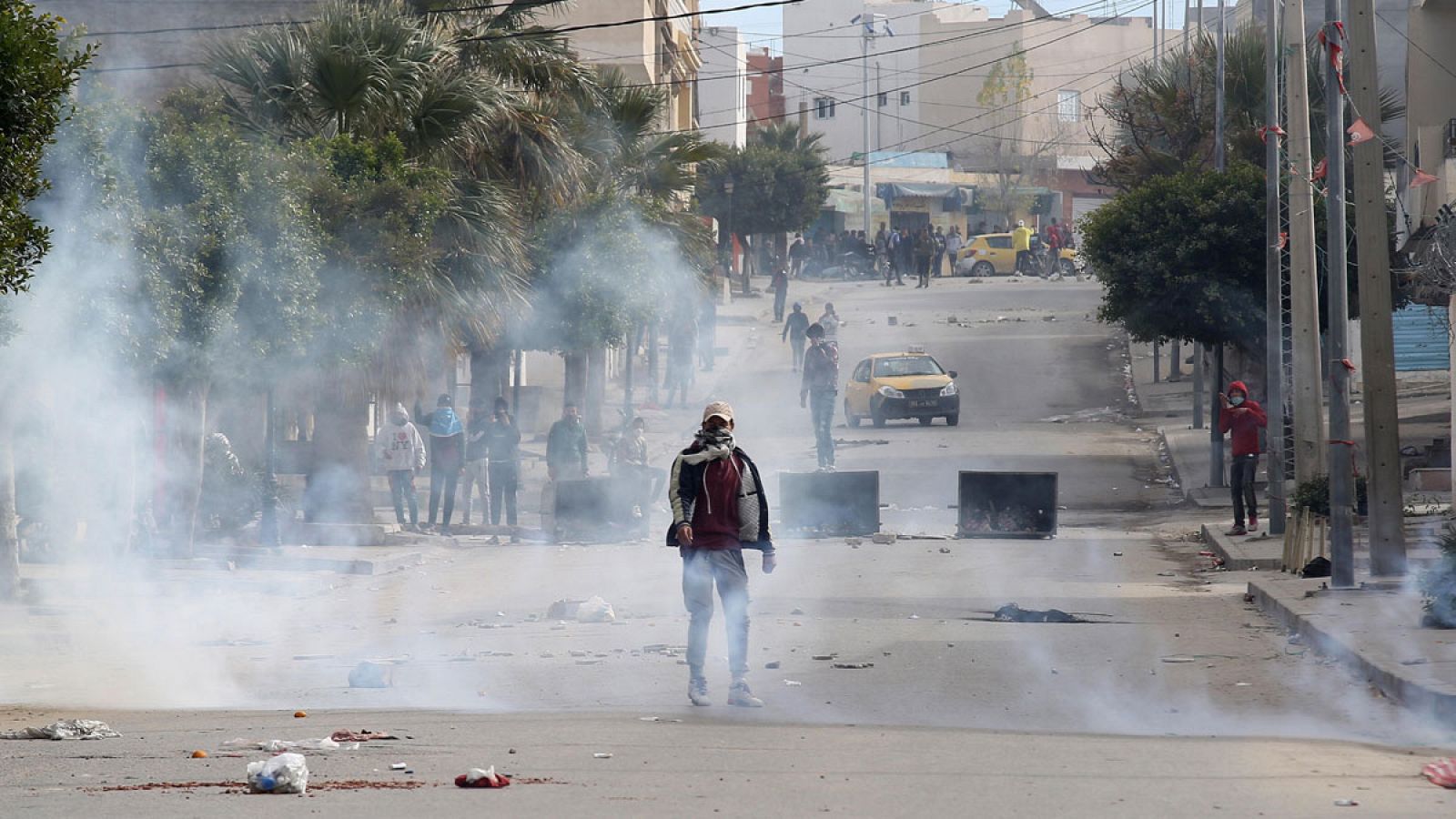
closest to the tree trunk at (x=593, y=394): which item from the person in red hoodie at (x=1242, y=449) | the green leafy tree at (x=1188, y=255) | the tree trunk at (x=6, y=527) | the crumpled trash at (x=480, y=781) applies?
the green leafy tree at (x=1188, y=255)

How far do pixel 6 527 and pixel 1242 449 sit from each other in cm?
1239

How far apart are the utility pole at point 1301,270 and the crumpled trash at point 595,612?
7.46 meters

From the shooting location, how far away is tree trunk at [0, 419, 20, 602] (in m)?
13.7

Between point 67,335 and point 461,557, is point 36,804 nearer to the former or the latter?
point 67,335

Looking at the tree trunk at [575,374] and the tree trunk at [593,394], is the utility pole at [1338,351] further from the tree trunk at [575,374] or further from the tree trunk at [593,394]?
the tree trunk at [593,394]

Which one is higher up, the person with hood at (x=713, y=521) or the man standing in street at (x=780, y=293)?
the man standing in street at (x=780, y=293)

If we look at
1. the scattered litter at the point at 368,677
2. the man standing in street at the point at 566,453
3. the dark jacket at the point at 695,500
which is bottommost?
the scattered litter at the point at 368,677

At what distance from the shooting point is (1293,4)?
17469 millimetres

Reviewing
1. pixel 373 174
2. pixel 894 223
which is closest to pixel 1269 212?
pixel 373 174

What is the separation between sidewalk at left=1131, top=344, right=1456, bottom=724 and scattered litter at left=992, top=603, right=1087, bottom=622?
5.01 ft

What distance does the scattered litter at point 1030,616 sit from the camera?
1286 cm

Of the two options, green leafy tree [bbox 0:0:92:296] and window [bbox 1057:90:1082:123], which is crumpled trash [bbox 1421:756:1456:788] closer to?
green leafy tree [bbox 0:0:92:296]

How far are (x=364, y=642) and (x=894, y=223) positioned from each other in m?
64.7

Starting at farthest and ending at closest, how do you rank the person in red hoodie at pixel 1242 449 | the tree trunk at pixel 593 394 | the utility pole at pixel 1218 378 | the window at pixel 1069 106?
the window at pixel 1069 106 → the tree trunk at pixel 593 394 → the utility pole at pixel 1218 378 → the person in red hoodie at pixel 1242 449
